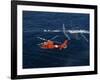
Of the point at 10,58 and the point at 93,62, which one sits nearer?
the point at 10,58

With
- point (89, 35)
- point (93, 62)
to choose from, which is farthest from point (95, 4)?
point (93, 62)

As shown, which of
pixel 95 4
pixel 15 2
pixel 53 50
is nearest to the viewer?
pixel 15 2

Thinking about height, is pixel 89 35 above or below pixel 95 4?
below

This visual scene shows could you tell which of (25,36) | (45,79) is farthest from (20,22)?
(45,79)

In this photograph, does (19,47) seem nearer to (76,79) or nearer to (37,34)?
(37,34)

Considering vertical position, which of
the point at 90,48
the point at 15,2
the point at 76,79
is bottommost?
the point at 76,79

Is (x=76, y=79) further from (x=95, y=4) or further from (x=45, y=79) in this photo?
(x=95, y=4)

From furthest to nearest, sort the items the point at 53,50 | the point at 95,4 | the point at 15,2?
the point at 95,4
the point at 53,50
the point at 15,2
